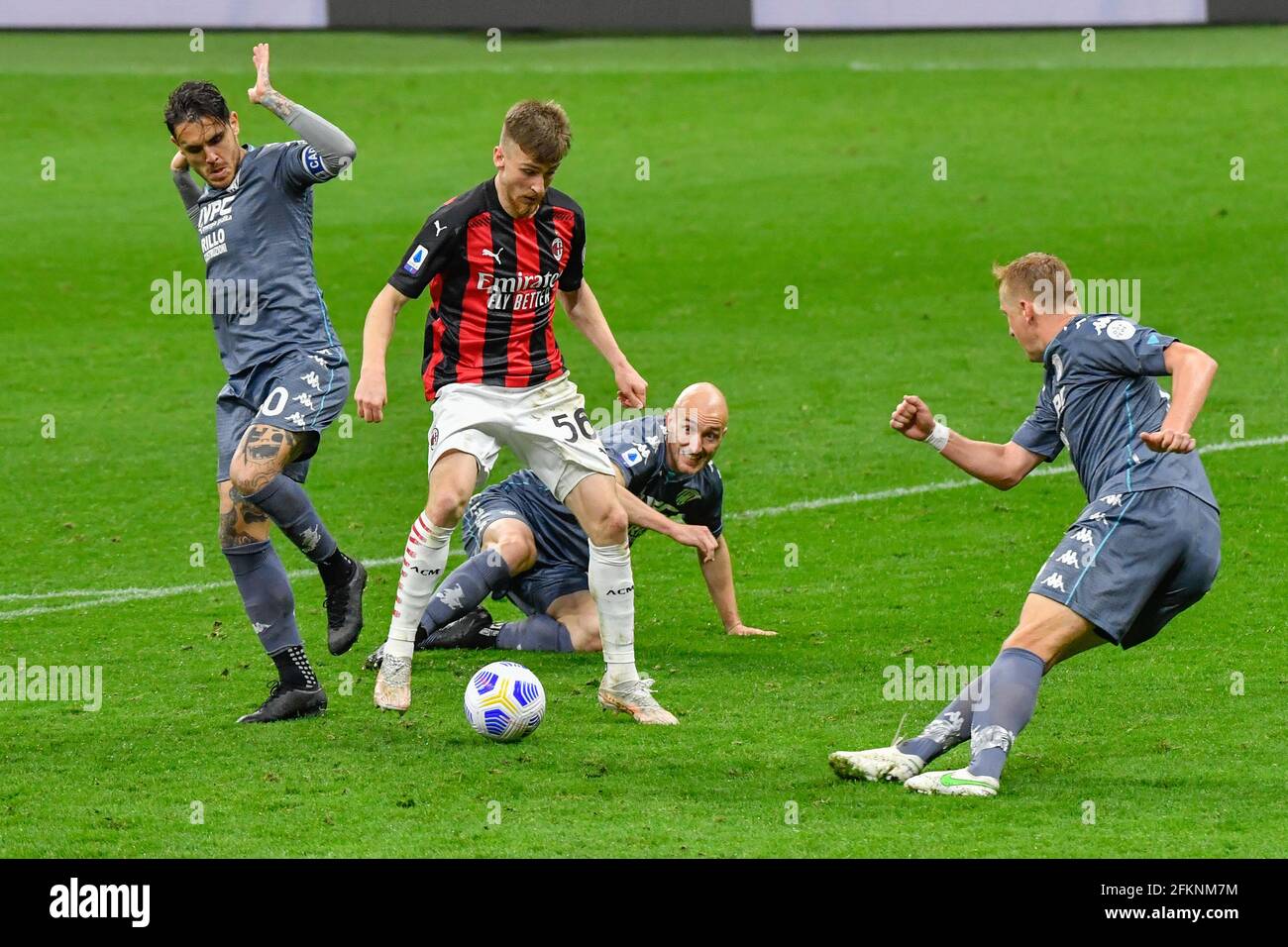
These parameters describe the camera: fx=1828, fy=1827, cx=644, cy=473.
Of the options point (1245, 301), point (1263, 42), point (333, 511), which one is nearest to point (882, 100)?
point (1263, 42)

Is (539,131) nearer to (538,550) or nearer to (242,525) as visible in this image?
(242,525)

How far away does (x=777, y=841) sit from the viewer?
565 centimetres

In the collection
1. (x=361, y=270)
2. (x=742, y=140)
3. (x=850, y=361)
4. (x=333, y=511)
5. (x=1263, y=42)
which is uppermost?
(x=1263, y=42)

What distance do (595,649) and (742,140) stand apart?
50.5ft

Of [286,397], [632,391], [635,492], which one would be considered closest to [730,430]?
[635,492]

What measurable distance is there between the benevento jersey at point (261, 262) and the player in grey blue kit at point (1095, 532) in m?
2.67

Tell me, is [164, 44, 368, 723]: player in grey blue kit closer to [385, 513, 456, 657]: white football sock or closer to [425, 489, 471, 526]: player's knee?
[385, 513, 456, 657]: white football sock

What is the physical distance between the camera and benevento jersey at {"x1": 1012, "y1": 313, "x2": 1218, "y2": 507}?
6.36 m

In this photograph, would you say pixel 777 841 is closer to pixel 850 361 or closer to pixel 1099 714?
pixel 1099 714

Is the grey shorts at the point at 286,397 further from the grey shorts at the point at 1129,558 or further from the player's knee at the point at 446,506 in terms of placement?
the grey shorts at the point at 1129,558

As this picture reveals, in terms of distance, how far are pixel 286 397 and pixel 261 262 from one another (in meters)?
0.65

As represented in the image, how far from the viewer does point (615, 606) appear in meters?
7.38

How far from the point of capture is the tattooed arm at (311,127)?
7391 mm

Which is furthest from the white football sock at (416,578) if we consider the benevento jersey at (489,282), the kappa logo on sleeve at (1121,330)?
the kappa logo on sleeve at (1121,330)
